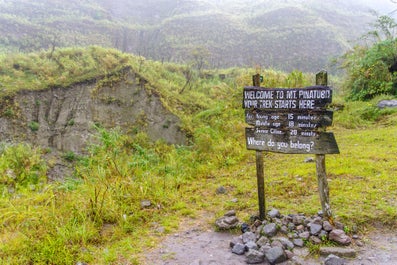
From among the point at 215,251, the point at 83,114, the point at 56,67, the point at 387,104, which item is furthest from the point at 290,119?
the point at 56,67

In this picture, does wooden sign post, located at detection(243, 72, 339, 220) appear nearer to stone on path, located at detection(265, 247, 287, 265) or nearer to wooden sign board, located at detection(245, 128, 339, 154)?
wooden sign board, located at detection(245, 128, 339, 154)

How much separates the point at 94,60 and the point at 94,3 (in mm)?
31951

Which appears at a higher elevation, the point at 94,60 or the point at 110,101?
the point at 94,60

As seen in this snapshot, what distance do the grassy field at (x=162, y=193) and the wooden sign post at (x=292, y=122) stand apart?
752 mm

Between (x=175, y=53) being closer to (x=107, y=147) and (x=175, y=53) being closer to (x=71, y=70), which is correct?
(x=71, y=70)

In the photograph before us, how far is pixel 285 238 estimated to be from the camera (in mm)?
3049

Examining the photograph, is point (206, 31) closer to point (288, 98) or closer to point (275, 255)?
point (288, 98)

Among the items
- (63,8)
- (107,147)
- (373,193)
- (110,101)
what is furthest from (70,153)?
(63,8)

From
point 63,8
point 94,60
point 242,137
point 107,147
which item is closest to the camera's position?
point 107,147

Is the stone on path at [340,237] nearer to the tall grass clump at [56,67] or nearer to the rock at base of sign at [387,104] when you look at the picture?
the rock at base of sign at [387,104]

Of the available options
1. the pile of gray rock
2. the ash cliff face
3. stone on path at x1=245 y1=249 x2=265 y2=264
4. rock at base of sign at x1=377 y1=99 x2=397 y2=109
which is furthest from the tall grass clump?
stone on path at x1=245 y1=249 x2=265 y2=264

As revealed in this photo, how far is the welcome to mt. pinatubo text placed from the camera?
9.91 feet

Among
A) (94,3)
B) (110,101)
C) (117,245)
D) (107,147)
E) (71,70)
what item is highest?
(94,3)

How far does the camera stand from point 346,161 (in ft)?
16.8
